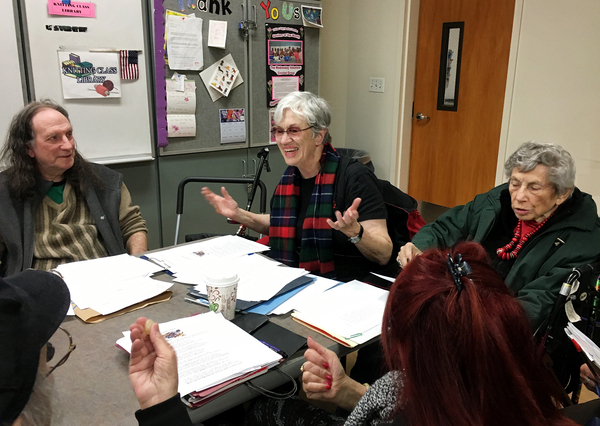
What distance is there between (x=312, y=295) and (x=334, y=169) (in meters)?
0.68

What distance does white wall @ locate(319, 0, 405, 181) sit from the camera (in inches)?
159

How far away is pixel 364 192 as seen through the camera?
1963mm

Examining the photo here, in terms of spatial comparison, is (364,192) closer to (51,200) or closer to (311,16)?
(51,200)

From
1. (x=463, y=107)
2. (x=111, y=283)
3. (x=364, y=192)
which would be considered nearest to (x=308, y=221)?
(x=364, y=192)

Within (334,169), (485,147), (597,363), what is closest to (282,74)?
(485,147)

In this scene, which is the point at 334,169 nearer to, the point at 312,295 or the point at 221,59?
the point at 312,295

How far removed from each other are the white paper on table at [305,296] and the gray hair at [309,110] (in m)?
0.69

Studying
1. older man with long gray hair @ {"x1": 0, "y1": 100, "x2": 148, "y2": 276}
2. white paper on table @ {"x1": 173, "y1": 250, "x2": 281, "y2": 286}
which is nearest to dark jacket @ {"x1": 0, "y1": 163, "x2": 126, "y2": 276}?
older man with long gray hair @ {"x1": 0, "y1": 100, "x2": 148, "y2": 276}

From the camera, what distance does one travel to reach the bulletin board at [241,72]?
10.2 ft

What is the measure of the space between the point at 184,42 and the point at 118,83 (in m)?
0.49

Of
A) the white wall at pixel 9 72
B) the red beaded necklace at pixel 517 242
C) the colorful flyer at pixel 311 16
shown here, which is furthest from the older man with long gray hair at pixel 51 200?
the colorful flyer at pixel 311 16

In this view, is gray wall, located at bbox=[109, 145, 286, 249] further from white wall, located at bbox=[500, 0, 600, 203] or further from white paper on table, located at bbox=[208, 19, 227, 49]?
white wall, located at bbox=[500, 0, 600, 203]

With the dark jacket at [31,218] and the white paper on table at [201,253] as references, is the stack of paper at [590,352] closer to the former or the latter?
the white paper on table at [201,253]

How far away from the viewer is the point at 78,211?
6.82 ft
